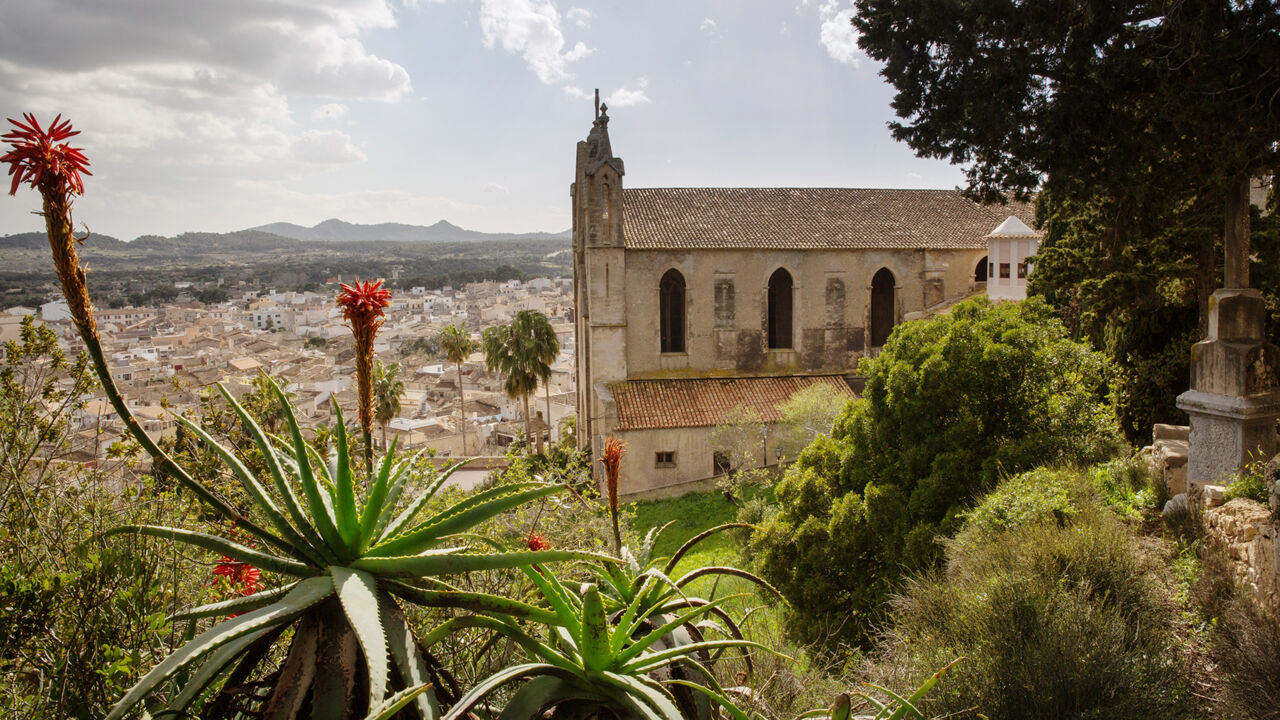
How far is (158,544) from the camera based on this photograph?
3.43m

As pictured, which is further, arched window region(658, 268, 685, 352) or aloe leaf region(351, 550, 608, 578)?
arched window region(658, 268, 685, 352)

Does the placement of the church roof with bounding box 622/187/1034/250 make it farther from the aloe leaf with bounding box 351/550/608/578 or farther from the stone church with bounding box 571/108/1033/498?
the aloe leaf with bounding box 351/550/608/578

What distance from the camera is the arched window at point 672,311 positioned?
26594 mm

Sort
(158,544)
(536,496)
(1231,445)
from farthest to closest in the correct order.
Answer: (1231,445), (158,544), (536,496)

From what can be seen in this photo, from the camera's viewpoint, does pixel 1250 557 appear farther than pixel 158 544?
Yes

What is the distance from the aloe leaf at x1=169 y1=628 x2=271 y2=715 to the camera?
6.91 ft

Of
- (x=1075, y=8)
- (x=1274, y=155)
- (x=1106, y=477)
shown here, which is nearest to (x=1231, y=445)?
(x=1106, y=477)

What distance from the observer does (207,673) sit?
2.13m

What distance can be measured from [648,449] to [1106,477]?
Result: 14.9 meters

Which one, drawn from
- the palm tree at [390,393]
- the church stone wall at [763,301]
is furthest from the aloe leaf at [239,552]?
the palm tree at [390,393]

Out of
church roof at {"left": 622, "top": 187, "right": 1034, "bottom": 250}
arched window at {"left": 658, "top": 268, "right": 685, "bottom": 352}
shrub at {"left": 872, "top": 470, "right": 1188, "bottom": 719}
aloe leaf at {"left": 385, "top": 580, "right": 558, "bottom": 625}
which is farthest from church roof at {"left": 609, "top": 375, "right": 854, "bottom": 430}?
aloe leaf at {"left": 385, "top": 580, "right": 558, "bottom": 625}

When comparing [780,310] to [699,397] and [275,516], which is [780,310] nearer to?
[699,397]

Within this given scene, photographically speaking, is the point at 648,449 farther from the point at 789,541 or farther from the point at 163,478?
the point at 163,478

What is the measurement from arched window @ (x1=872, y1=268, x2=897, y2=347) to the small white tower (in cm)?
456
